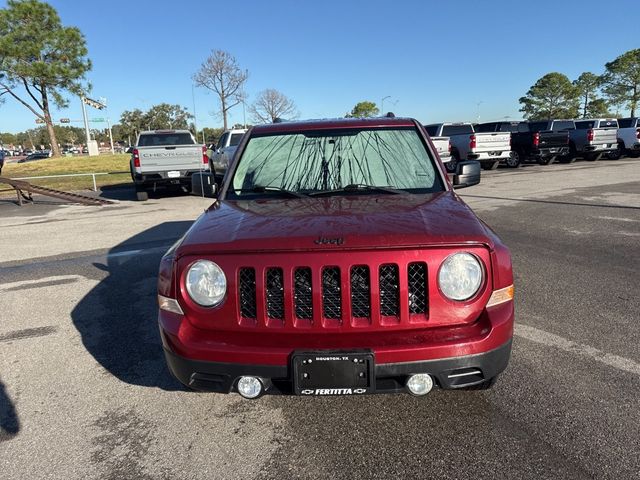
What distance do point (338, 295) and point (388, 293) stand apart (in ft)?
0.83

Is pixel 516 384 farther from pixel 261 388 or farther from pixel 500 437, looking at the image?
pixel 261 388

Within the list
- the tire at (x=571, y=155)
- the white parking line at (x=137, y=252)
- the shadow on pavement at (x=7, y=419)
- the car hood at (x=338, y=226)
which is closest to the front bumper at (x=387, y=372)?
the car hood at (x=338, y=226)

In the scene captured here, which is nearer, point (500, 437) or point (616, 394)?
point (500, 437)

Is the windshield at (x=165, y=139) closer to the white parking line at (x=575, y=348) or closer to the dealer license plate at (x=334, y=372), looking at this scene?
the white parking line at (x=575, y=348)

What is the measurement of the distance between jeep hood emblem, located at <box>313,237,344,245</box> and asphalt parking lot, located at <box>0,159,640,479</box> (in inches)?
44.4

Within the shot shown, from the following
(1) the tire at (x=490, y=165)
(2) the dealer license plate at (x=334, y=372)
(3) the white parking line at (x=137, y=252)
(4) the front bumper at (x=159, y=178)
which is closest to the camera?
(2) the dealer license plate at (x=334, y=372)

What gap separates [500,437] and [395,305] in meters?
0.99

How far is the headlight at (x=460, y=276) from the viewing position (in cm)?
233

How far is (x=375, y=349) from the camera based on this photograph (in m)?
2.23

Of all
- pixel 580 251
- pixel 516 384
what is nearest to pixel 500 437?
pixel 516 384

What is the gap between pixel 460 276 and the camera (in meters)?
2.35

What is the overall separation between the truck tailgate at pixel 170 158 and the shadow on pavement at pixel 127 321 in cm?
683

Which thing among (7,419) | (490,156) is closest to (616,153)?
(490,156)

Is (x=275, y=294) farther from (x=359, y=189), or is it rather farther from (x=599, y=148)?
(x=599, y=148)
